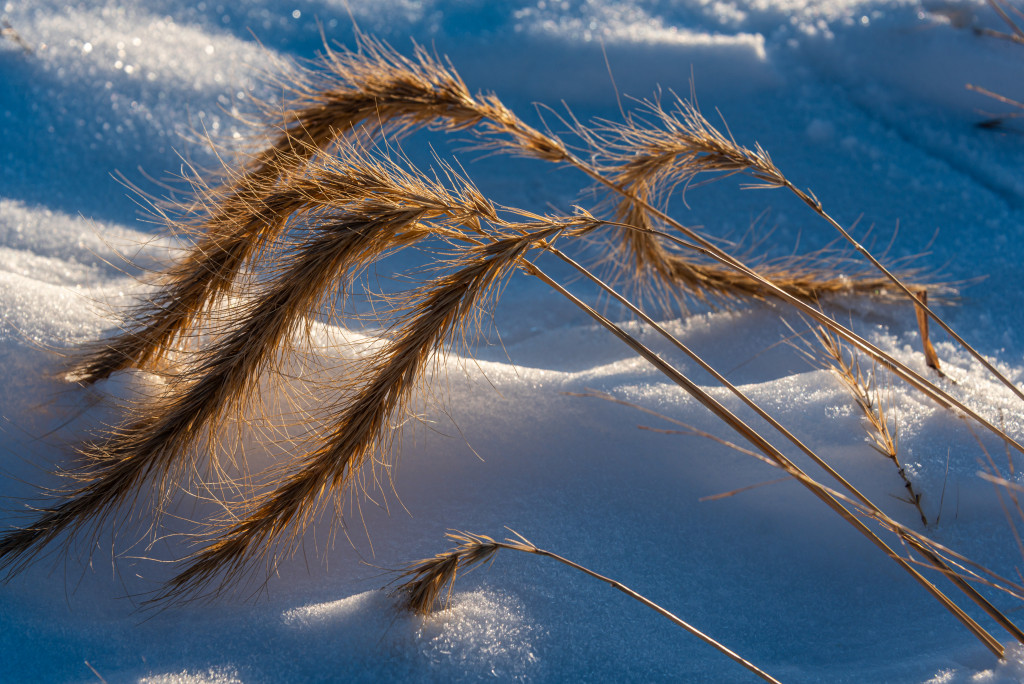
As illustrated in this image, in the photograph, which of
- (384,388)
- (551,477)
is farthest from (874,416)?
(384,388)

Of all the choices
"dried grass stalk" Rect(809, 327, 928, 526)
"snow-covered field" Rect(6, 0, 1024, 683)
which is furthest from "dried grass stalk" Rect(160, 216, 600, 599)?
"dried grass stalk" Rect(809, 327, 928, 526)

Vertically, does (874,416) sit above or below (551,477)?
above

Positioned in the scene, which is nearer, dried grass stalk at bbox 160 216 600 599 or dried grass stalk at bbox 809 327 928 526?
dried grass stalk at bbox 160 216 600 599

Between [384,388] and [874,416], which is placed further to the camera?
[874,416]

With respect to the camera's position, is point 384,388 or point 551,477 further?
point 551,477

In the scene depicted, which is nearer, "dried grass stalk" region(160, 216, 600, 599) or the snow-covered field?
"dried grass stalk" region(160, 216, 600, 599)

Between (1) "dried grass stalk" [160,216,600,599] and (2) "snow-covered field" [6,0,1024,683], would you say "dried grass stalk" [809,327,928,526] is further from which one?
(1) "dried grass stalk" [160,216,600,599]

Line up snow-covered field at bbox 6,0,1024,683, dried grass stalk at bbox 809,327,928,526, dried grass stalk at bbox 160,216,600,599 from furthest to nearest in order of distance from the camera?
dried grass stalk at bbox 809,327,928,526
snow-covered field at bbox 6,0,1024,683
dried grass stalk at bbox 160,216,600,599

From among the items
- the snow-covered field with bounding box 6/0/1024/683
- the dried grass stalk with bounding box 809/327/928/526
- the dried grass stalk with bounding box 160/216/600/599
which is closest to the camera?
the dried grass stalk with bounding box 160/216/600/599

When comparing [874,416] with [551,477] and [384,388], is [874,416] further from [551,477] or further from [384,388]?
[384,388]
